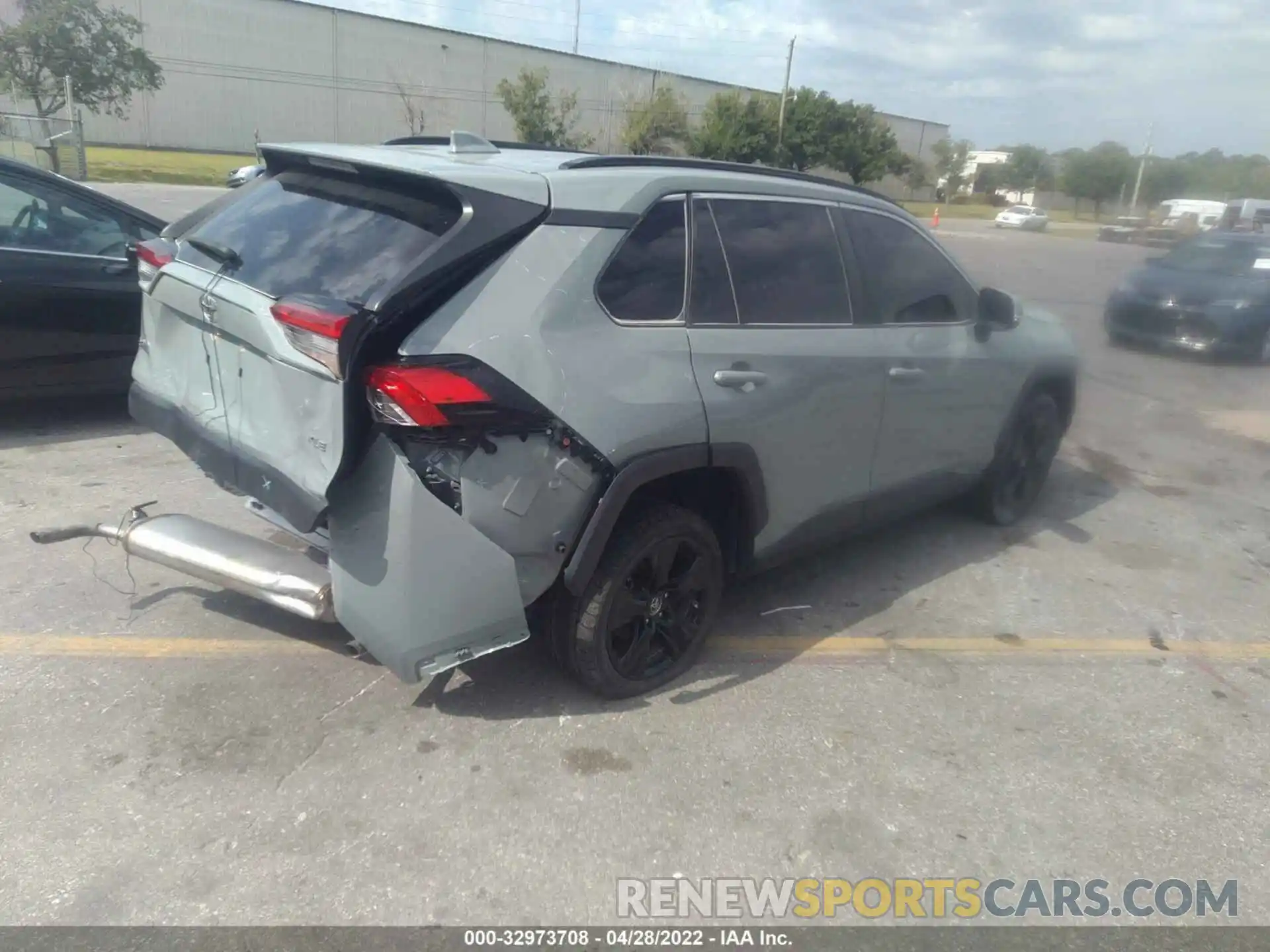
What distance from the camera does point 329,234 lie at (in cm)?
330

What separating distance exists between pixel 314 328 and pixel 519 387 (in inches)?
24.0

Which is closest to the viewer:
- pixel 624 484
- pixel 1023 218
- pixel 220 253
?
pixel 624 484

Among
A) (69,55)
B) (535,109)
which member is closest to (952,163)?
(535,109)

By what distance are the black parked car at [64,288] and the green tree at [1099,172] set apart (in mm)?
15306

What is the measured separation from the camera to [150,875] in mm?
2684

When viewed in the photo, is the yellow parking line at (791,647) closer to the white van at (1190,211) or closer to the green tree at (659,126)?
the white van at (1190,211)

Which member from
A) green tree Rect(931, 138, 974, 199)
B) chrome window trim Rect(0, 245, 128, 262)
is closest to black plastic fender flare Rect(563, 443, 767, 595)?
chrome window trim Rect(0, 245, 128, 262)

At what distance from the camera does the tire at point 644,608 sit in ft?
11.2

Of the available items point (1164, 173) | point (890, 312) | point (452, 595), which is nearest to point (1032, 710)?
point (890, 312)

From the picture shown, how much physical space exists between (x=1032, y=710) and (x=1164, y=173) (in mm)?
16131

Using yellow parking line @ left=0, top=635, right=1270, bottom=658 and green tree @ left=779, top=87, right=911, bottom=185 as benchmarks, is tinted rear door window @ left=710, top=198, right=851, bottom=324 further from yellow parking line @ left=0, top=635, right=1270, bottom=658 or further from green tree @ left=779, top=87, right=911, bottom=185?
green tree @ left=779, top=87, right=911, bottom=185

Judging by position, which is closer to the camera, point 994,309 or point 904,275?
point 904,275

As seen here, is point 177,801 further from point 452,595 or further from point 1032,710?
point 1032,710

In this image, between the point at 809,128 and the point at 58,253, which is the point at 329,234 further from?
the point at 809,128
